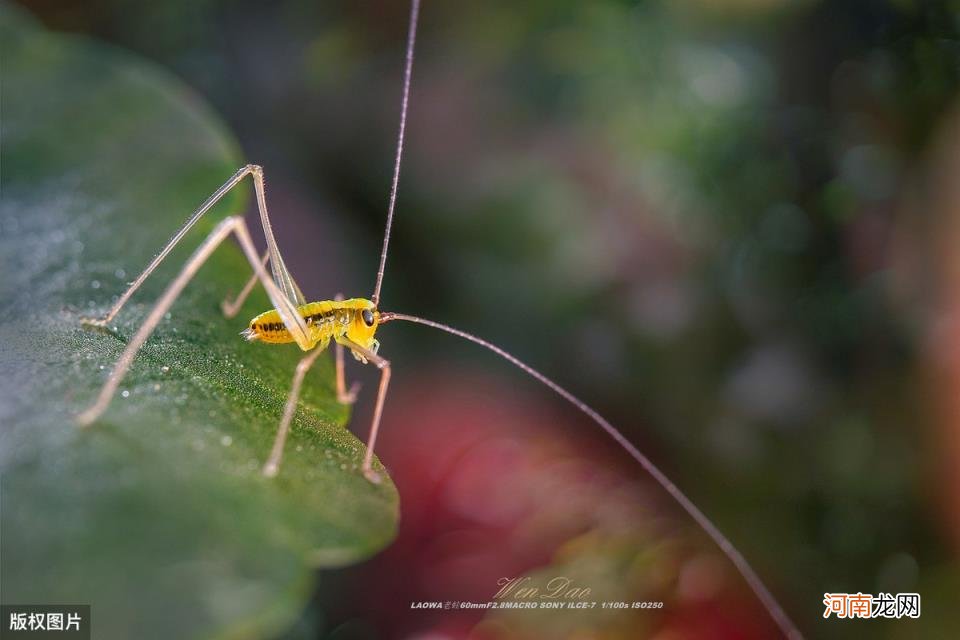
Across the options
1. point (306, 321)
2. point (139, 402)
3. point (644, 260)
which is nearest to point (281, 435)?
point (139, 402)

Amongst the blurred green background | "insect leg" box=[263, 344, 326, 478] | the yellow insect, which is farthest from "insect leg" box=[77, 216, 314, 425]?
the blurred green background

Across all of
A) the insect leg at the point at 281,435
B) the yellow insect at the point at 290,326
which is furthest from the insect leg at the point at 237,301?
the insect leg at the point at 281,435

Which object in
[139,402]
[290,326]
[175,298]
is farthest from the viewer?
[290,326]

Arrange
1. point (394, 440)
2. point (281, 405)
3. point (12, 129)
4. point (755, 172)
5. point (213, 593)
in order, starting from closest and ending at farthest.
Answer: point (213, 593), point (281, 405), point (12, 129), point (394, 440), point (755, 172)

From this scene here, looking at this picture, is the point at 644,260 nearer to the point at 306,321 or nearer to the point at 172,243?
the point at 306,321

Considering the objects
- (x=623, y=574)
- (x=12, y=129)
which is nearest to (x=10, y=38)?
(x=12, y=129)

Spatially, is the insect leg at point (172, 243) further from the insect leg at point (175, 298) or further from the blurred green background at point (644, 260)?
the blurred green background at point (644, 260)

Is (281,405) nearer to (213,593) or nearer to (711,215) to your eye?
(213,593)
